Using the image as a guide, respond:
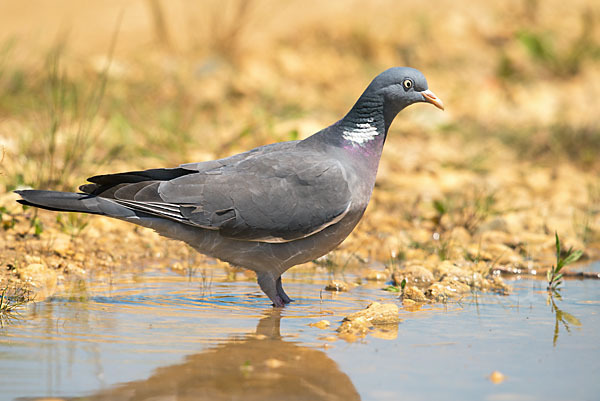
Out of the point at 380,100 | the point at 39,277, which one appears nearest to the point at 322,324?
the point at 380,100

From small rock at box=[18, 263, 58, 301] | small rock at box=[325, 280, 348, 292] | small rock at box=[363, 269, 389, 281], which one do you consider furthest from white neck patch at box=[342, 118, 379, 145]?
small rock at box=[18, 263, 58, 301]

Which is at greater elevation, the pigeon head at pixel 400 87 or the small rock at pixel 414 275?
the pigeon head at pixel 400 87

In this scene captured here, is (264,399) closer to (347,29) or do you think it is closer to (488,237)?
(488,237)

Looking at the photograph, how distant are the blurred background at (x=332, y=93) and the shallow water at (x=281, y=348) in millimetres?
1523

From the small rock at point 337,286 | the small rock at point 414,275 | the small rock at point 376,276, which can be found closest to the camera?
the small rock at point 337,286

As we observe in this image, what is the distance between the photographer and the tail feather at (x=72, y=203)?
429 cm

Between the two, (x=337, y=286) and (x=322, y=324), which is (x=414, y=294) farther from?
(x=322, y=324)

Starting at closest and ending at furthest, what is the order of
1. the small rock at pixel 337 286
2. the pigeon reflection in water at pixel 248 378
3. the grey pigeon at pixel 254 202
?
1. the pigeon reflection in water at pixel 248 378
2. the grey pigeon at pixel 254 202
3. the small rock at pixel 337 286

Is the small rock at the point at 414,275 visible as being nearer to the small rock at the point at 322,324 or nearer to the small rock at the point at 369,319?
the small rock at the point at 369,319

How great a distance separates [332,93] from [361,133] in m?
5.22

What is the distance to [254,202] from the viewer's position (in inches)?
175

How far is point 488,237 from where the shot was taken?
6121 mm

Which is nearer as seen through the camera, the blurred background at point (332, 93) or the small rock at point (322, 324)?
the small rock at point (322, 324)

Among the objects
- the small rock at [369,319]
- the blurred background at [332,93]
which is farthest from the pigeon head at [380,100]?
the blurred background at [332,93]
